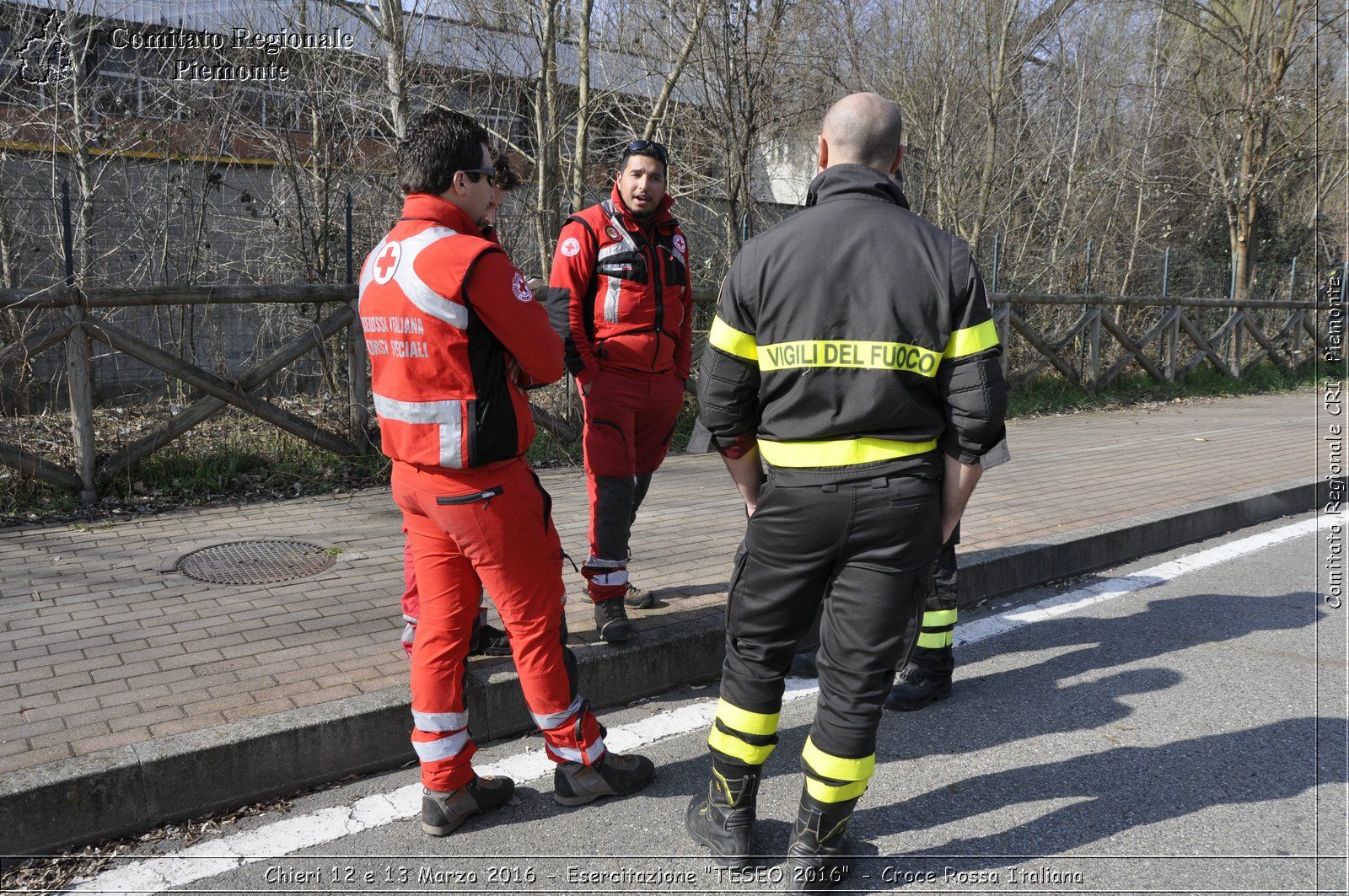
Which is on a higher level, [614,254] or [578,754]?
[614,254]

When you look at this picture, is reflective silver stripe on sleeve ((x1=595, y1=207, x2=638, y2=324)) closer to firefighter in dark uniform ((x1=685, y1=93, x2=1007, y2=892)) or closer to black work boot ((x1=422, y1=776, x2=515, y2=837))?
firefighter in dark uniform ((x1=685, y1=93, x2=1007, y2=892))

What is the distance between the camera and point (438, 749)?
3133 mm

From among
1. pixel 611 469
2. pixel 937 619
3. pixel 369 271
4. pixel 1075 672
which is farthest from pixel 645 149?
pixel 1075 672

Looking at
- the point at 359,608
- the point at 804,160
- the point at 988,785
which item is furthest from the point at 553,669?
the point at 804,160

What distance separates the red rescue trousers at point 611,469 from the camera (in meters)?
4.40

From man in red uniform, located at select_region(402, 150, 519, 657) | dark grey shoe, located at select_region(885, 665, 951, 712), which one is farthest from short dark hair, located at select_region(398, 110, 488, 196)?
dark grey shoe, located at select_region(885, 665, 951, 712)

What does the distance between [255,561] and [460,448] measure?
306 cm

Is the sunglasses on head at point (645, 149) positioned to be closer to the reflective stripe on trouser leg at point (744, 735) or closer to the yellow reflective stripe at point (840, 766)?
the reflective stripe on trouser leg at point (744, 735)

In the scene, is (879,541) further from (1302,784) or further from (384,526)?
(384,526)

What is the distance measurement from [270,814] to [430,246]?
1.88 meters

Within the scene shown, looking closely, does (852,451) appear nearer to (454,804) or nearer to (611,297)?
(454,804)

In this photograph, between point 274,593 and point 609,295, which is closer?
point 609,295

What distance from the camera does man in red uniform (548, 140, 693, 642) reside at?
4.40m

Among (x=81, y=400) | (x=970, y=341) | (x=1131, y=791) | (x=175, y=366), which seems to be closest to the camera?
(x=970, y=341)
